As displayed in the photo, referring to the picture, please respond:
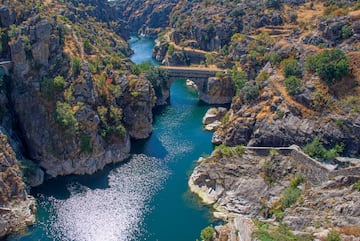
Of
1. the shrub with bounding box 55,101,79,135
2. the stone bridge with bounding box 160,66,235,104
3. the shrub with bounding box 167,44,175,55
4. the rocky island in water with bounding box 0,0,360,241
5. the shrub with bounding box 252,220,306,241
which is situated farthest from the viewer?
the shrub with bounding box 167,44,175,55

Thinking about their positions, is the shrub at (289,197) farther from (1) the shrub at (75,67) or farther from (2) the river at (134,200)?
(1) the shrub at (75,67)

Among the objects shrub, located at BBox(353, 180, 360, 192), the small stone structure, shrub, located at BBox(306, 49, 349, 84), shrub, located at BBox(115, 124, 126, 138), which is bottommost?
shrub, located at BBox(115, 124, 126, 138)

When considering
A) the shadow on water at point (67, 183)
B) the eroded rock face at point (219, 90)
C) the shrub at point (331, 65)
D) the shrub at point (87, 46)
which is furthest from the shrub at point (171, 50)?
the shadow on water at point (67, 183)

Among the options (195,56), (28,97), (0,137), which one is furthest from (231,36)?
(0,137)

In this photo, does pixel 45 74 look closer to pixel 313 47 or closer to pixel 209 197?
pixel 209 197

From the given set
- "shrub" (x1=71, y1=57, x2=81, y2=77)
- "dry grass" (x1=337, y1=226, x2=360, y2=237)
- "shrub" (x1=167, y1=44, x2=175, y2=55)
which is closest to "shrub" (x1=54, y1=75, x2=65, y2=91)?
"shrub" (x1=71, y1=57, x2=81, y2=77)

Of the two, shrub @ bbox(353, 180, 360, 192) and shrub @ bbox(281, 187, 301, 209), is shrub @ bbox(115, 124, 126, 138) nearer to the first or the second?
shrub @ bbox(281, 187, 301, 209)

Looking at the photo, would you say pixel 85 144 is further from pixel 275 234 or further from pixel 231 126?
pixel 275 234

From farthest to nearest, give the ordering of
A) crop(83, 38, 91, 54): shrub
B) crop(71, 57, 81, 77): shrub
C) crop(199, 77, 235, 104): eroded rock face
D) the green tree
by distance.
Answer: crop(199, 77, 235, 104): eroded rock face < the green tree < crop(83, 38, 91, 54): shrub < crop(71, 57, 81, 77): shrub
